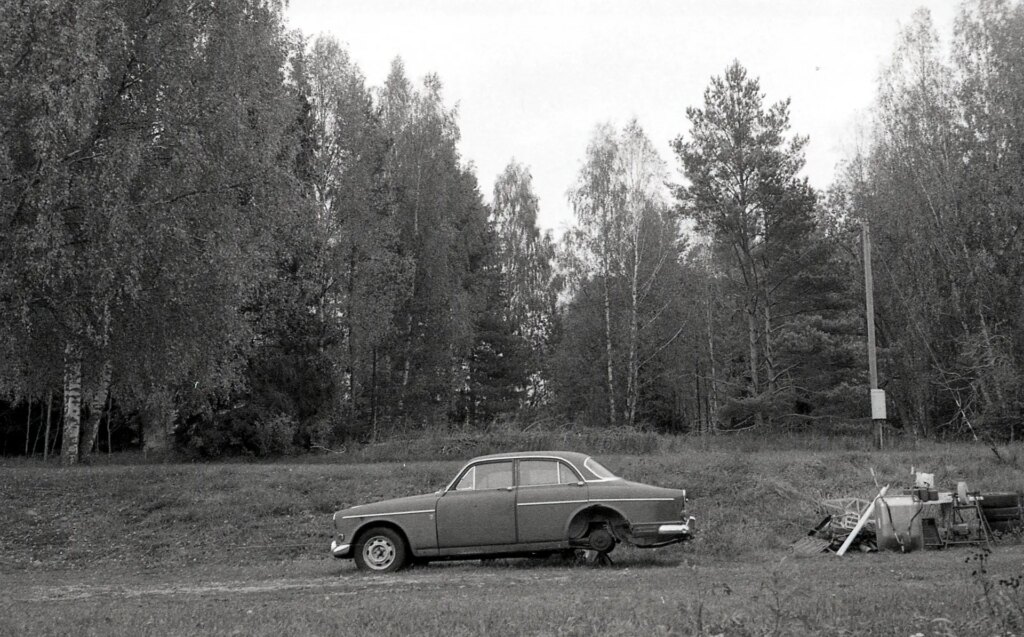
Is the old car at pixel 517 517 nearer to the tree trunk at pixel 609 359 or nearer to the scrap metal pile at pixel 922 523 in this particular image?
the scrap metal pile at pixel 922 523

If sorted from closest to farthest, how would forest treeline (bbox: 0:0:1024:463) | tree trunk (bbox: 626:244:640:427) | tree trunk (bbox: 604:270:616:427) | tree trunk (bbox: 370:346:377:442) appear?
forest treeline (bbox: 0:0:1024:463), tree trunk (bbox: 370:346:377:442), tree trunk (bbox: 626:244:640:427), tree trunk (bbox: 604:270:616:427)

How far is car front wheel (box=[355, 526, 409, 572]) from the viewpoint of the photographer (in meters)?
12.8

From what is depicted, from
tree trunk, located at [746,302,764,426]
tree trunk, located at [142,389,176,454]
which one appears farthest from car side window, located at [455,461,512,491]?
tree trunk, located at [746,302,764,426]

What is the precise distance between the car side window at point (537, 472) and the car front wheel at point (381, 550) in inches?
75.7

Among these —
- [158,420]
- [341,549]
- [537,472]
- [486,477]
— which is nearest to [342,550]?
[341,549]

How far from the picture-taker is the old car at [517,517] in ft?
40.9

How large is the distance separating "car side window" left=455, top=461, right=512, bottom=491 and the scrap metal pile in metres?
4.79

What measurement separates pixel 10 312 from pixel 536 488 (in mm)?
10436

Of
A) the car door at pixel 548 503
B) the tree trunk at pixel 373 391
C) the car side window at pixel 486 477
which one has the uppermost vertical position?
the tree trunk at pixel 373 391

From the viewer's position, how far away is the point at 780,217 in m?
36.7

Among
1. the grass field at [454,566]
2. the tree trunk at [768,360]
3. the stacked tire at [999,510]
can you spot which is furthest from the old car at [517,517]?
the tree trunk at [768,360]

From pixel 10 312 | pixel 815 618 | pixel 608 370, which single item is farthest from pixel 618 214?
pixel 815 618

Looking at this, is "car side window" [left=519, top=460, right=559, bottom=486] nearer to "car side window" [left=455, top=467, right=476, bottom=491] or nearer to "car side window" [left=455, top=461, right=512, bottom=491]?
"car side window" [left=455, top=461, right=512, bottom=491]

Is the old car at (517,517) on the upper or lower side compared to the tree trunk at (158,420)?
lower
